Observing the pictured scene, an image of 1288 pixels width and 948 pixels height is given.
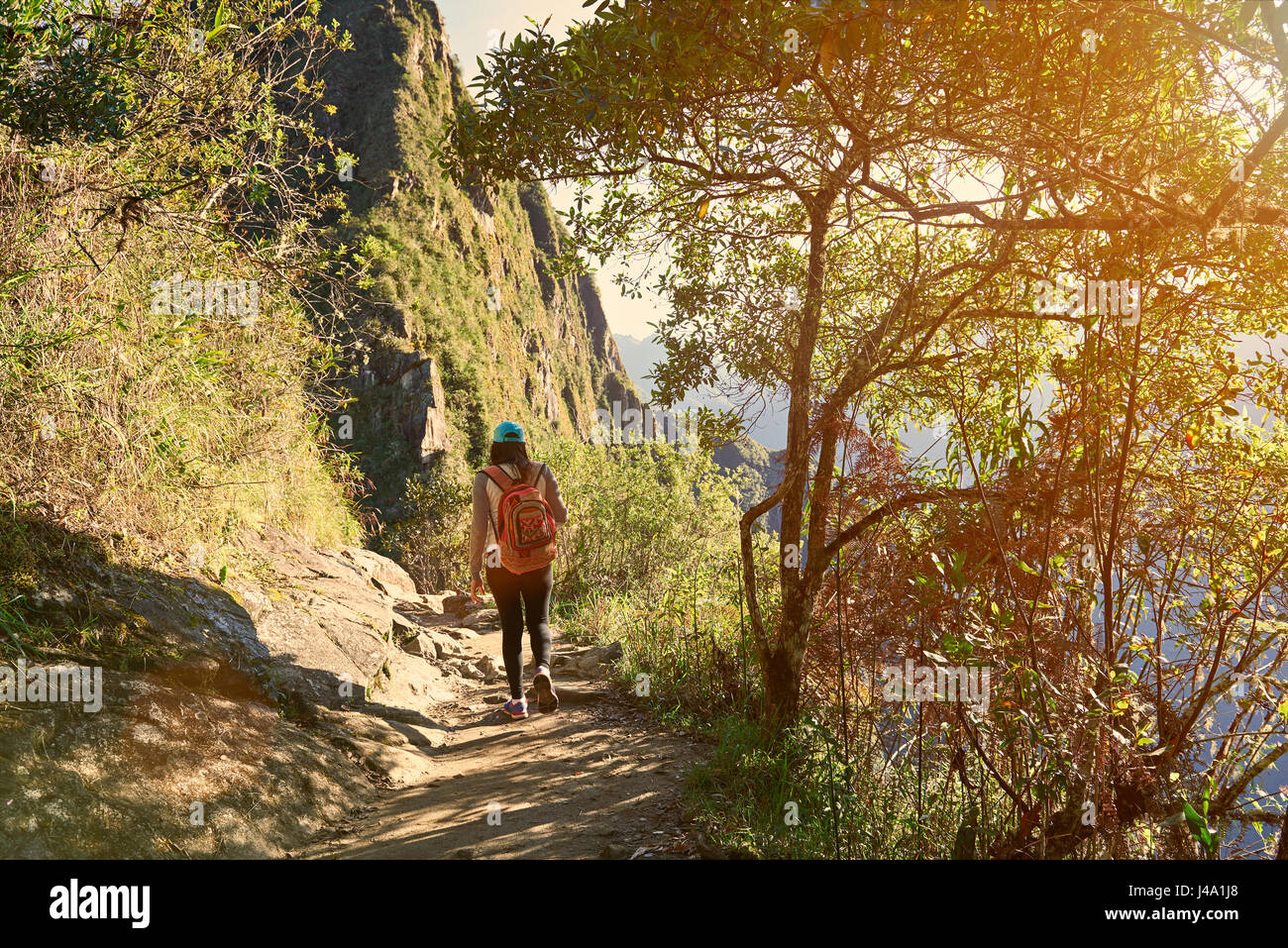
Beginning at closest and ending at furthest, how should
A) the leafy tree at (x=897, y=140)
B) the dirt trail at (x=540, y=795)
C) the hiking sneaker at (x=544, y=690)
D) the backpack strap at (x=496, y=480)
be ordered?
1. the leafy tree at (x=897, y=140)
2. the dirt trail at (x=540, y=795)
3. the backpack strap at (x=496, y=480)
4. the hiking sneaker at (x=544, y=690)

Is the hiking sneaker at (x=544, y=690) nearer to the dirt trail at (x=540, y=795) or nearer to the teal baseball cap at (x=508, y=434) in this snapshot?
the dirt trail at (x=540, y=795)

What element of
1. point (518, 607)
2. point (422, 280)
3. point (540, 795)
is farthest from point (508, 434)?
point (422, 280)

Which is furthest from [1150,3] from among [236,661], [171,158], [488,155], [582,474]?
[582,474]

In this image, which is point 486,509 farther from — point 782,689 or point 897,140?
point 897,140

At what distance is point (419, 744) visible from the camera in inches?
204

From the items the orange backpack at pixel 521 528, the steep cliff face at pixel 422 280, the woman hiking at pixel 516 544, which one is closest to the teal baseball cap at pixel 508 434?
the woman hiking at pixel 516 544

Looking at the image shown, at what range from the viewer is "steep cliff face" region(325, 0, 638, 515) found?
42.6m

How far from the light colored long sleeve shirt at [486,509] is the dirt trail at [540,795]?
4.72 feet

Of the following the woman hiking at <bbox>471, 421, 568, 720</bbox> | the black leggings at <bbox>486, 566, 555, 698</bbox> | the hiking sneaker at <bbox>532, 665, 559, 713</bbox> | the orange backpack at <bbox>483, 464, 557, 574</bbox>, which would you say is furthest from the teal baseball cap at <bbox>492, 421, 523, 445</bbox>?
the hiking sneaker at <bbox>532, 665, 559, 713</bbox>

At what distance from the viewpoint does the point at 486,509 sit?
17.4 feet

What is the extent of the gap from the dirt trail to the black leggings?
2.10 feet

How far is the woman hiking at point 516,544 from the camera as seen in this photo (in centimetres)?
521

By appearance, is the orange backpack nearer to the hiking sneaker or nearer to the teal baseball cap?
the teal baseball cap
